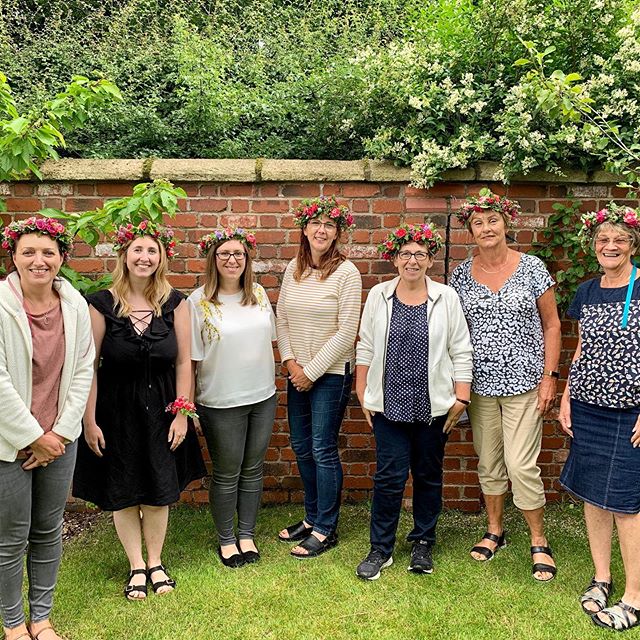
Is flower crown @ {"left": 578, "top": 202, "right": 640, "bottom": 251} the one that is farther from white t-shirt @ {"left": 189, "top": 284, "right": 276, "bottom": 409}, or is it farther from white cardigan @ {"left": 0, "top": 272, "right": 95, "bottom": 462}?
white cardigan @ {"left": 0, "top": 272, "right": 95, "bottom": 462}

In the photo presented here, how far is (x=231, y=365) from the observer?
3.50 m

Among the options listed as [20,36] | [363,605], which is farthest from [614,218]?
[20,36]

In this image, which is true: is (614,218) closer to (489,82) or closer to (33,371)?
(489,82)

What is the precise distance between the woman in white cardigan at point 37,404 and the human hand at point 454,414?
178 cm

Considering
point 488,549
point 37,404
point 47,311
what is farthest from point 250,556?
point 47,311

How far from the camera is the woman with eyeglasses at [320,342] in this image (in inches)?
143

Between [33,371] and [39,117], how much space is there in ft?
4.74

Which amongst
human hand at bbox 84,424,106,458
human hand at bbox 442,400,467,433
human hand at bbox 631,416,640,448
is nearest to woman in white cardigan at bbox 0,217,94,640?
human hand at bbox 84,424,106,458

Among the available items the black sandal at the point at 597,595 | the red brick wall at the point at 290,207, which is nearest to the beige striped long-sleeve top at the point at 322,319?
the red brick wall at the point at 290,207

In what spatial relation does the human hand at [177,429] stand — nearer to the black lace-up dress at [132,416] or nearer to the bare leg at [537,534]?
the black lace-up dress at [132,416]

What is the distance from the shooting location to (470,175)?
161 inches

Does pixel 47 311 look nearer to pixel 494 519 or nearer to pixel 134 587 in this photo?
pixel 134 587

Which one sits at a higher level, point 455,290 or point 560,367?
point 455,290

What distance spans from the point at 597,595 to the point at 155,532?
2216 millimetres
